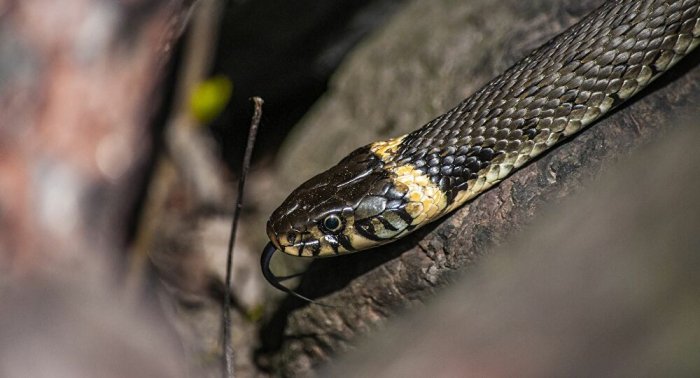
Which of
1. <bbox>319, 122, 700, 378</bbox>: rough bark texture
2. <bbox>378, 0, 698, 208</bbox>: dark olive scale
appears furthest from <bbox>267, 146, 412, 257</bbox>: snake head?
<bbox>319, 122, 700, 378</bbox>: rough bark texture

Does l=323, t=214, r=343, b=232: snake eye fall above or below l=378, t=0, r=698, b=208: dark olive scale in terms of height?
below

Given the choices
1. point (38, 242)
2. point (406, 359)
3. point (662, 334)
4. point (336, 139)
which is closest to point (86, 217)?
point (38, 242)

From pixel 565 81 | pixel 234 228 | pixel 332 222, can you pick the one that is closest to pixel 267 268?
pixel 234 228

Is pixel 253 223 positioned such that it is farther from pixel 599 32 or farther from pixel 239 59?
pixel 599 32

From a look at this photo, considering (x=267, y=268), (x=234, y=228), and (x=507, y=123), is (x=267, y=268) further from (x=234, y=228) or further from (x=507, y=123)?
(x=507, y=123)

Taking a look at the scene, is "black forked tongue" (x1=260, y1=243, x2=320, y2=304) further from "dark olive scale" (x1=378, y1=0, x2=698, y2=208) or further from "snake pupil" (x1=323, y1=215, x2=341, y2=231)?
"dark olive scale" (x1=378, y1=0, x2=698, y2=208)

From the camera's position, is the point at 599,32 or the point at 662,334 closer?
the point at 662,334
